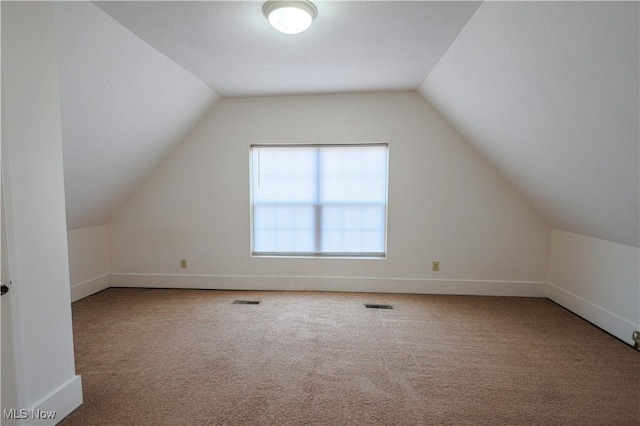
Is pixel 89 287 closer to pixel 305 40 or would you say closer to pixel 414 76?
pixel 305 40

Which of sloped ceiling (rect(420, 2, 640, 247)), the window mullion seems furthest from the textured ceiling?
the window mullion

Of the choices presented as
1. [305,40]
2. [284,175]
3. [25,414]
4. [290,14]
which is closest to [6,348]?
[25,414]

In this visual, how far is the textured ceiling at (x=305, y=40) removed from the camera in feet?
5.59

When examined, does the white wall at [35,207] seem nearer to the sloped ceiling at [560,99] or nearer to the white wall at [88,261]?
the white wall at [88,261]

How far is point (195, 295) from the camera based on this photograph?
10.8 feet

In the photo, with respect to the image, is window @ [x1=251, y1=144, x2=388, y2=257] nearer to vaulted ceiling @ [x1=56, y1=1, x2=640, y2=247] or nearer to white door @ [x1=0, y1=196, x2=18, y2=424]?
vaulted ceiling @ [x1=56, y1=1, x2=640, y2=247]

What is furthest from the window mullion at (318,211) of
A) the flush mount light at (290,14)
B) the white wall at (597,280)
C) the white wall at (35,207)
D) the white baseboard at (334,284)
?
the white wall at (597,280)

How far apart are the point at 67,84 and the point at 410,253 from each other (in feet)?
11.1

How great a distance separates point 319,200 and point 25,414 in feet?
8.97

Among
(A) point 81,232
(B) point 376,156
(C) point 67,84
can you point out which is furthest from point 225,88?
(A) point 81,232

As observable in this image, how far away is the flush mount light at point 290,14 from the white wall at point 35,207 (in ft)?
3.60

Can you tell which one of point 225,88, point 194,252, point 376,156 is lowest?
point 194,252

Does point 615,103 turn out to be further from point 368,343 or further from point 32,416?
point 32,416

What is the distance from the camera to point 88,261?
3318 millimetres
